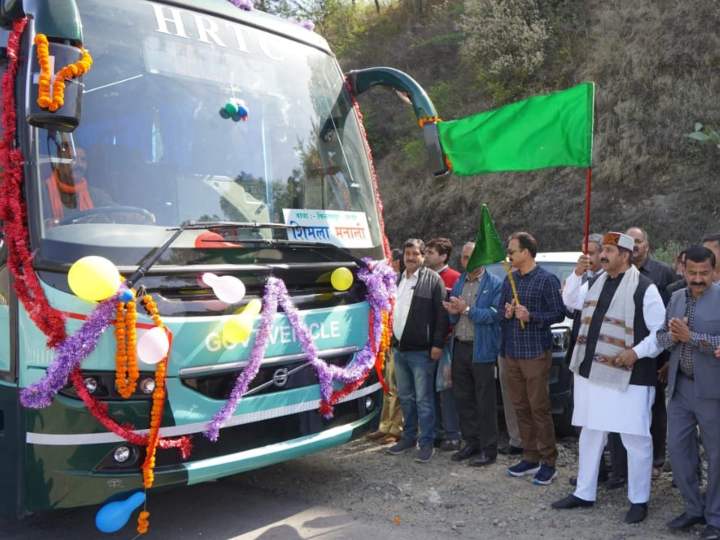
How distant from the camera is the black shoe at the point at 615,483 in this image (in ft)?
17.4

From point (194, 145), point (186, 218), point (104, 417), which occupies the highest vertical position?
point (194, 145)

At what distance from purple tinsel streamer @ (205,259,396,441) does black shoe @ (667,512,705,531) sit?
2.15 meters

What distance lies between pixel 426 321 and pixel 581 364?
1625 mm

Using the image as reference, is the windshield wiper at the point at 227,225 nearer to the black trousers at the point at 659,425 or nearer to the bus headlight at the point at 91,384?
the bus headlight at the point at 91,384

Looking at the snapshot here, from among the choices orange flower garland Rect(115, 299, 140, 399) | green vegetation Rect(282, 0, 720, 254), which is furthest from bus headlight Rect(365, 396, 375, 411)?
green vegetation Rect(282, 0, 720, 254)

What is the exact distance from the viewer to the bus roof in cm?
485

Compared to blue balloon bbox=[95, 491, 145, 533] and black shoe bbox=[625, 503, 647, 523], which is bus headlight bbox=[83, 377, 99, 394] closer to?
blue balloon bbox=[95, 491, 145, 533]

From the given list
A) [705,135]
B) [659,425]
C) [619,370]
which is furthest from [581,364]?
[705,135]

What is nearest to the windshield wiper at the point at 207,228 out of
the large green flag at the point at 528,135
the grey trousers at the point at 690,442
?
the large green flag at the point at 528,135

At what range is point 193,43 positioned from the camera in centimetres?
470

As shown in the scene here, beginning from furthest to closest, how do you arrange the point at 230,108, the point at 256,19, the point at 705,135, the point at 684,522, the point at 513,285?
the point at 705,135, the point at 513,285, the point at 256,19, the point at 230,108, the point at 684,522

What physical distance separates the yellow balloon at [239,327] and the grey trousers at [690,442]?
2.69 meters

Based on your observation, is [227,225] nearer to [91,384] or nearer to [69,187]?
[69,187]

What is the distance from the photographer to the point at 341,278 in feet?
16.3
